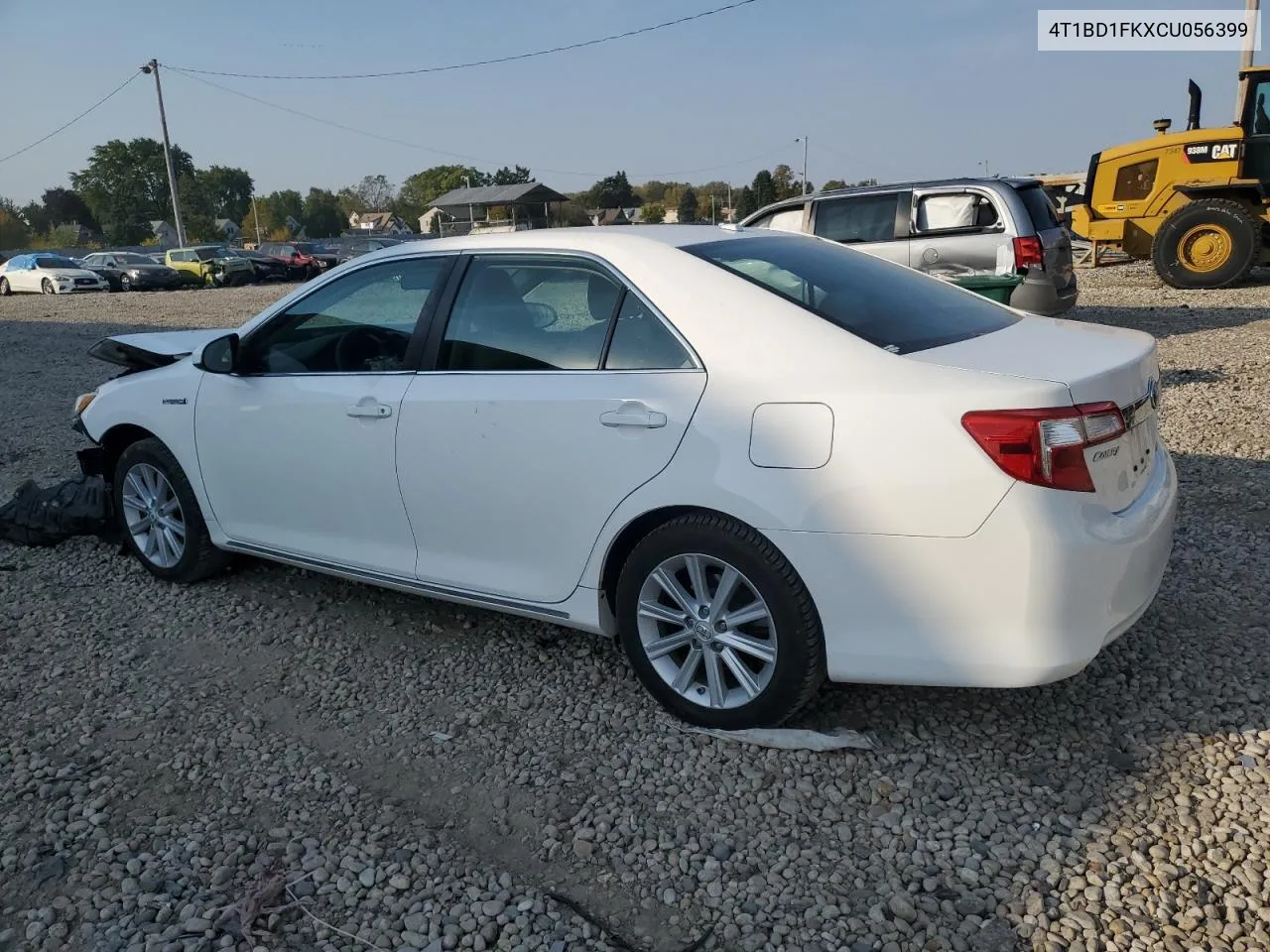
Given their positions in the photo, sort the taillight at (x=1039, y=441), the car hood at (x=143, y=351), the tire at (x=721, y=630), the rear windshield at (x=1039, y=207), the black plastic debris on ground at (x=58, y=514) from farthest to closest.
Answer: the rear windshield at (x=1039, y=207)
the black plastic debris on ground at (x=58, y=514)
the car hood at (x=143, y=351)
the tire at (x=721, y=630)
the taillight at (x=1039, y=441)

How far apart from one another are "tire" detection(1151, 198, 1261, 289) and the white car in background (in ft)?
95.3

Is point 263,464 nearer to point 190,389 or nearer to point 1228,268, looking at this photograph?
point 190,389

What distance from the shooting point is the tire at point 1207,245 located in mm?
13844

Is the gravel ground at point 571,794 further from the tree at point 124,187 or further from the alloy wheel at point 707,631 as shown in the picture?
the tree at point 124,187

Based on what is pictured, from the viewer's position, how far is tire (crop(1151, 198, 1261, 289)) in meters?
13.8

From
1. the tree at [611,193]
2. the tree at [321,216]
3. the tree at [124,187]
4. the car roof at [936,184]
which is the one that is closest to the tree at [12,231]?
the tree at [124,187]

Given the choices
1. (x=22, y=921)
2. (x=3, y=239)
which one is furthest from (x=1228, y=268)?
(x=3, y=239)

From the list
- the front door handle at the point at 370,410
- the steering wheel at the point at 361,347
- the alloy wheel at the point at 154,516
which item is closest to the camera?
the front door handle at the point at 370,410

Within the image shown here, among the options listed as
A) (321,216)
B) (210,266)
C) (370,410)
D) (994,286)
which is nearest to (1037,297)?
(994,286)

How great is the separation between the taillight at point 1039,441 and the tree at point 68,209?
359ft

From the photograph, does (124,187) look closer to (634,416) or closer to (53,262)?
(53,262)

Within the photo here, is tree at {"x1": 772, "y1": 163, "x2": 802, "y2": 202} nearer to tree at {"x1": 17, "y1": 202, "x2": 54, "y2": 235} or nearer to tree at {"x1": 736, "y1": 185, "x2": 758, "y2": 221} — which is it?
tree at {"x1": 736, "y1": 185, "x2": 758, "y2": 221}

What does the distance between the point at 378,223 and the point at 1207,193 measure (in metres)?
90.0

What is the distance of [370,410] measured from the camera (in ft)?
12.2
